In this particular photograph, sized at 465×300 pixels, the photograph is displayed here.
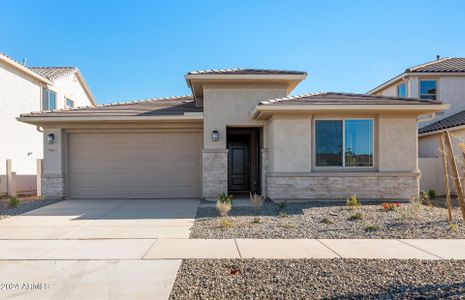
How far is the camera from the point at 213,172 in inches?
498

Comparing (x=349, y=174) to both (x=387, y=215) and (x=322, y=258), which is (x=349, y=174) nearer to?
(x=387, y=215)

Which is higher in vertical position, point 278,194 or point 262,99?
point 262,99

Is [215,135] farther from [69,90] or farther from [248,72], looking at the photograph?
[69,90]

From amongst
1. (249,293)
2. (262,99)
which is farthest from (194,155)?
(249,293)

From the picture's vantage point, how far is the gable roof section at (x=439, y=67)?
58.8ft

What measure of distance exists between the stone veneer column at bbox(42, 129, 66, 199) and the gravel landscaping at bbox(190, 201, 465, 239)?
6186 millimetres

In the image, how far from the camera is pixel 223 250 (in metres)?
6.05

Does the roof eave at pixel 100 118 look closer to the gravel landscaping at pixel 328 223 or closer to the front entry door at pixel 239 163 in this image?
the front entry door at pixel 239 163

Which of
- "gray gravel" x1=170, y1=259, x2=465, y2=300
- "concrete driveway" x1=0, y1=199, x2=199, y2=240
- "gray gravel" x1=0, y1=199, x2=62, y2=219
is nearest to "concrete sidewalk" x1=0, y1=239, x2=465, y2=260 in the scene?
"gray gravel" x1=170, y1=259, x2=465, y2=300

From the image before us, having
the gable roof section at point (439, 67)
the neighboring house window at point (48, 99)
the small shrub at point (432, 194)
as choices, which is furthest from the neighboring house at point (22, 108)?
the gable roof section at point (439, 67)

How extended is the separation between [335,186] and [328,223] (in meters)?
3.33

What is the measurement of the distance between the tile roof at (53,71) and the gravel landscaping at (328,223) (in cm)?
1498

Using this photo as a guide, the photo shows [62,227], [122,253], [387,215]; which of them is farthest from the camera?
[387,215]

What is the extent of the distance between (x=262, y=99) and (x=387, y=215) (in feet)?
19.4
